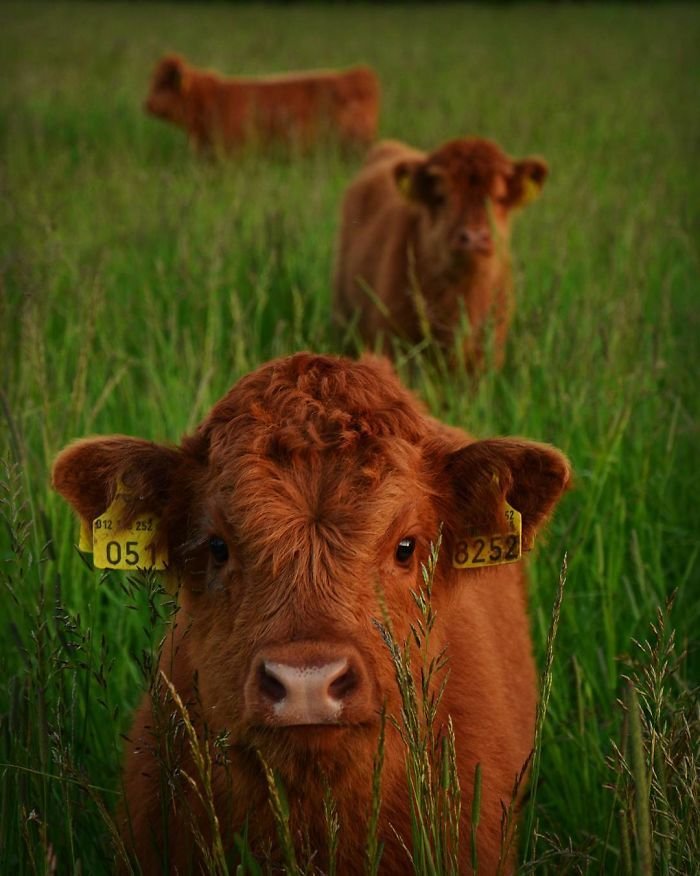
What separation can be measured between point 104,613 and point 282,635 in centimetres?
177

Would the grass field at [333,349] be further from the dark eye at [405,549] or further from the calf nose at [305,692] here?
the dark eye at [405,549]

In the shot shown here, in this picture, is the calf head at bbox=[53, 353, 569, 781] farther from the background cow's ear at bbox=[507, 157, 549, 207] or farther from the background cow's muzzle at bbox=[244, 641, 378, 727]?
the background cow's ear at bbox=[507, 157, 549, 207]

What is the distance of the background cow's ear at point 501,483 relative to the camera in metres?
2.46

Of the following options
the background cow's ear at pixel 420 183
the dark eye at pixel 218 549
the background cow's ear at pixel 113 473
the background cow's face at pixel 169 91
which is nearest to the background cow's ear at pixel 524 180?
the background cow's ear at pixel 420 183

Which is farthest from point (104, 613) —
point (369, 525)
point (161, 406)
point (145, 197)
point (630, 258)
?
point (145, 197)

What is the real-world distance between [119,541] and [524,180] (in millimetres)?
4690

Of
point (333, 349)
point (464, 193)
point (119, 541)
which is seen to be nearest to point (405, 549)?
point (119, 541)

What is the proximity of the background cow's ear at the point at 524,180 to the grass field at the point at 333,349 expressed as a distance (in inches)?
12.9

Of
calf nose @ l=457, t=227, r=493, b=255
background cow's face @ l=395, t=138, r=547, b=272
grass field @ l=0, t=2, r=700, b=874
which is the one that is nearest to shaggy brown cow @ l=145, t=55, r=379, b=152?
grass field @ l=0, t=2, r=700, b=874

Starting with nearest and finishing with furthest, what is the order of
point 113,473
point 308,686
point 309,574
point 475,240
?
point 308,686 → point 309,574 → point 113,473 → point 475,240

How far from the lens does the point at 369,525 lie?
88.0 inches

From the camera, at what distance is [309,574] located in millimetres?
2143

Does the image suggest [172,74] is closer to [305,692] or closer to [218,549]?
[218,549]

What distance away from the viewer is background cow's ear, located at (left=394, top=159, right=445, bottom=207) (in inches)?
252
